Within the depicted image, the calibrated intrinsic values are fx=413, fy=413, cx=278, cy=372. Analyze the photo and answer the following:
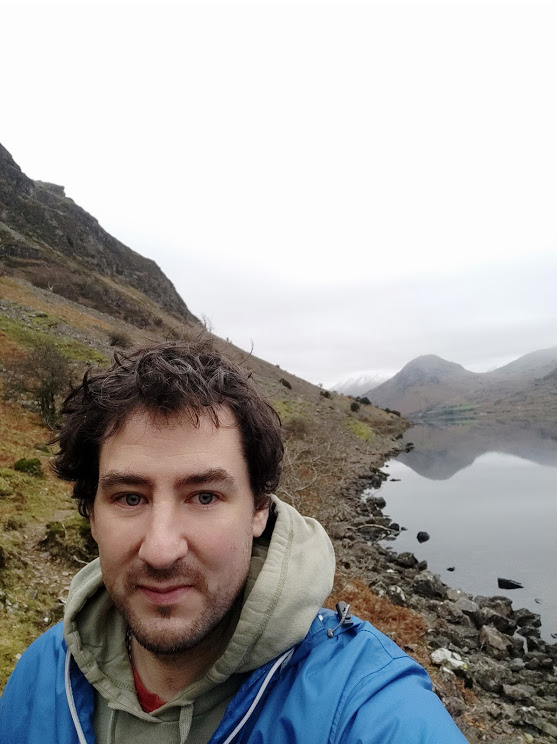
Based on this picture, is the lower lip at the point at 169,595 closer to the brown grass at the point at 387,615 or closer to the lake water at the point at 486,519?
the brown grass at the point at 387,615

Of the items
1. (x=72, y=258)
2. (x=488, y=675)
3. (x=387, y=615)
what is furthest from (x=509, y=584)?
(x=72, y=258)

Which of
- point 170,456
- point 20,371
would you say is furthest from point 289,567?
point 20,371

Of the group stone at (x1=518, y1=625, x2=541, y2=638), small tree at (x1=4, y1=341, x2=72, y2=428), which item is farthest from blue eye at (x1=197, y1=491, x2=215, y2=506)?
small tree at (x1=4, y1=341, x2=72, y2=428)

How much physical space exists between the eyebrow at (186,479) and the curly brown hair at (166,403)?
0.85 feet

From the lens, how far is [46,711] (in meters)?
1.97

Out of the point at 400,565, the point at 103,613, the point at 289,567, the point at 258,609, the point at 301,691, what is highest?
the point at 289,567

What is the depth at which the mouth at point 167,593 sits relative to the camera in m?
1.77

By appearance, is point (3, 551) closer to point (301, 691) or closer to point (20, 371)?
point (301, 691)

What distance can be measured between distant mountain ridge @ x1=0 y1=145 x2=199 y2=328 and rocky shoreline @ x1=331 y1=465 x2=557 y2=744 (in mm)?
26364

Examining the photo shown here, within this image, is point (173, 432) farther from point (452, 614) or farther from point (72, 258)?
point (72, 258)

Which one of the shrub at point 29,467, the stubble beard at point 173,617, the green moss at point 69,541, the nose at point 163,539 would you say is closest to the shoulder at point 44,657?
the stubble beard at point 173,617

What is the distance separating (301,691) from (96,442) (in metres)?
1.57

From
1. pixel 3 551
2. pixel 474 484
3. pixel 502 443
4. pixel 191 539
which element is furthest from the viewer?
pixel 502 443

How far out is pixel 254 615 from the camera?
1716 mm
